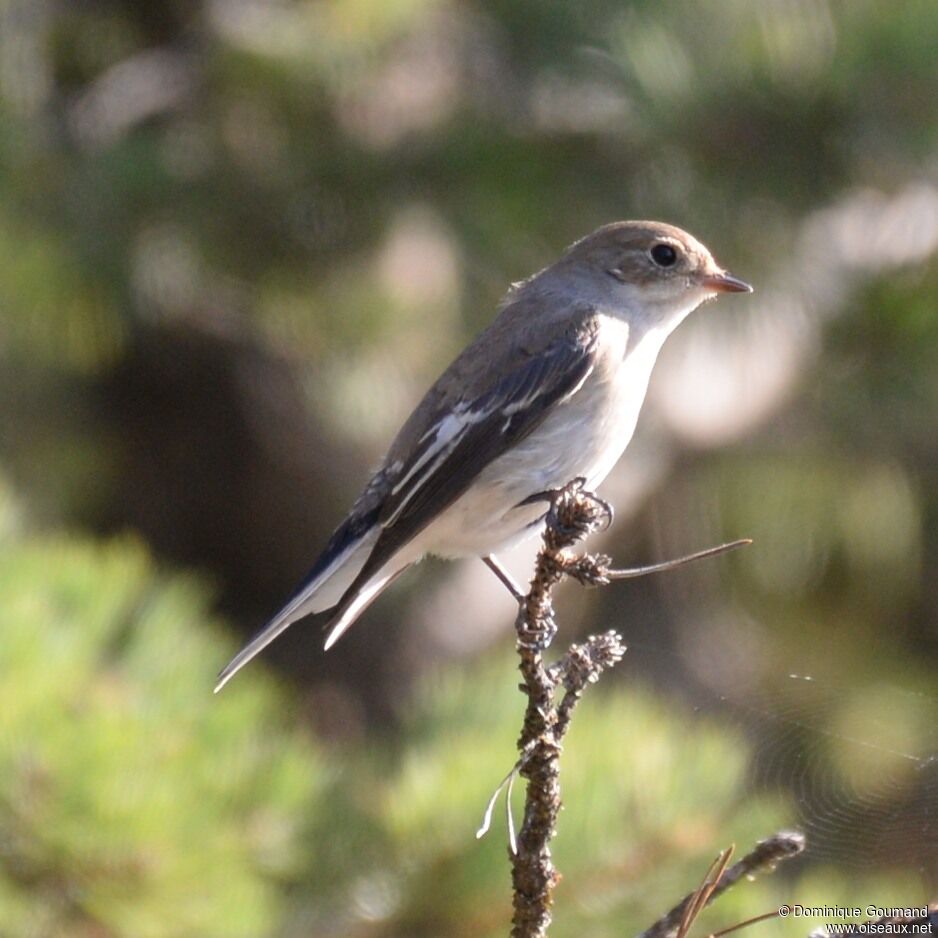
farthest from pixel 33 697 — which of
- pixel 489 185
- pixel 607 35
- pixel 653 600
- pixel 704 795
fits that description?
pixel 653 600

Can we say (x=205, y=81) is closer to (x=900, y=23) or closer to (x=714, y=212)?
(x=714, y=212)

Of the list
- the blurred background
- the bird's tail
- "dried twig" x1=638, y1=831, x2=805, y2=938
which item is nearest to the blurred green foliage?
the blurred background

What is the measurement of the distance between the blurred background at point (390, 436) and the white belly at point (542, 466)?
0.39m

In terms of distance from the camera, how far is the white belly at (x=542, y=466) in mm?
2857

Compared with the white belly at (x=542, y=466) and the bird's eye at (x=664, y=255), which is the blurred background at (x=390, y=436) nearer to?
the white belly at (x=542, y=466)

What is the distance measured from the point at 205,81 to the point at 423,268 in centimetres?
91

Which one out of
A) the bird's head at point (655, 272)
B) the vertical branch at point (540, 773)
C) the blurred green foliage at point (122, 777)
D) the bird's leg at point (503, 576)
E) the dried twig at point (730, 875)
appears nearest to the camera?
the dried twig at point (730, 875)

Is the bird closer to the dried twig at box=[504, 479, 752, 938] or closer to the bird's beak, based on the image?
the bird's beak

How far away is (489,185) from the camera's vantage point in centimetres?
460

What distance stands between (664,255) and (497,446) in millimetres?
736

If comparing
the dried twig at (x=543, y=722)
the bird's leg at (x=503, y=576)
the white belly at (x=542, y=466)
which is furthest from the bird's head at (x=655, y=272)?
the dried twig at (x=543, y=722)

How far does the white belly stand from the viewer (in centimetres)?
286

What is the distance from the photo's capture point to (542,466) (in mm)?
2857

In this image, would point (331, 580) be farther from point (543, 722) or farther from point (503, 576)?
point (543, 722)
